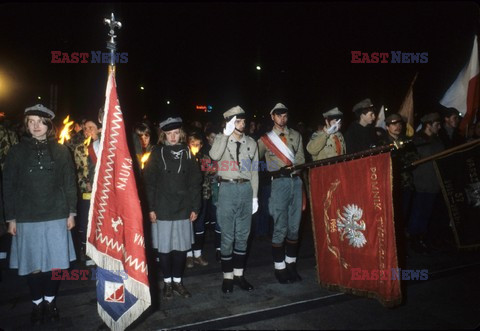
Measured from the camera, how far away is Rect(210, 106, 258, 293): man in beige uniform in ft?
15.0

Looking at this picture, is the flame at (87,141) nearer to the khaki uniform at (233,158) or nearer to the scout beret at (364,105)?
the khaki uniform at (233,158)

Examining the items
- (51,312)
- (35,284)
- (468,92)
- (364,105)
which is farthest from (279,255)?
(468,92)

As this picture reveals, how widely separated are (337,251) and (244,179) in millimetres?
1576

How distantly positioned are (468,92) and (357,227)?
3.85 m

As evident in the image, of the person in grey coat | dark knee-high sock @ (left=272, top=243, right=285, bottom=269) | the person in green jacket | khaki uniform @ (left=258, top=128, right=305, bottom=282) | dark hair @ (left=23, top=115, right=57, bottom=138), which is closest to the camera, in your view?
the person in green jacket

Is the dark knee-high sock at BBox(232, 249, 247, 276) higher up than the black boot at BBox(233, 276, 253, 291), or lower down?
higher up

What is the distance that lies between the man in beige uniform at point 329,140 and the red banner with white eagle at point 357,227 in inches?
25.4

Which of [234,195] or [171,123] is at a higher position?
[171,123]

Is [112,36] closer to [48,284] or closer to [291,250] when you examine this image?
[48,284]

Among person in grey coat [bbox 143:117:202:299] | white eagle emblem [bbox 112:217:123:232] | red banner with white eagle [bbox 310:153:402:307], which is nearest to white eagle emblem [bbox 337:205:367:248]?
red banner with white eagle [bbox 310:153:402:307]

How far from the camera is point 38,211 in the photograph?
12.3 ft

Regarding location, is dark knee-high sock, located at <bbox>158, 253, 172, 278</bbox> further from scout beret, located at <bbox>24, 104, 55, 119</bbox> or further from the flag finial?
the flag finial

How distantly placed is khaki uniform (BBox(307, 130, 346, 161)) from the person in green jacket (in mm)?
3483

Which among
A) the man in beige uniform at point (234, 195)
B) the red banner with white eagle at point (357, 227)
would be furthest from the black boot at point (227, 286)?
the red banner with white eagle at point (357, 227)
